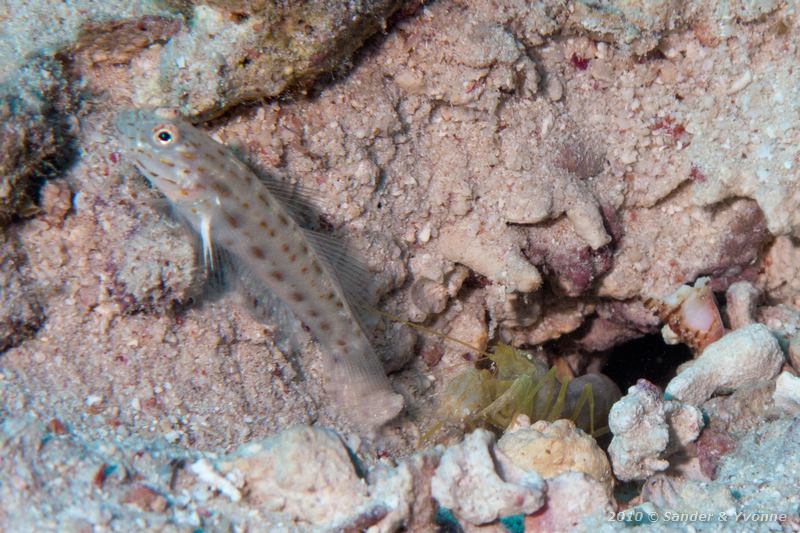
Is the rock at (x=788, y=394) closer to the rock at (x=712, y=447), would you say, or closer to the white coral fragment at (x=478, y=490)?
the rock at (x=712, y=447)

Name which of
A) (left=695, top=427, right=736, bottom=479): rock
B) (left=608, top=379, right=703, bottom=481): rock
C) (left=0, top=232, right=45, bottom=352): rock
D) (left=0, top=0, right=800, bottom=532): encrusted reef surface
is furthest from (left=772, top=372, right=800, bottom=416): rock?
(left=0, top=232, right=45, bottom=352): rock

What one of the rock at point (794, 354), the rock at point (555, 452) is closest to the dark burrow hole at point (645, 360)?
Result: the rock at point (794, 354)

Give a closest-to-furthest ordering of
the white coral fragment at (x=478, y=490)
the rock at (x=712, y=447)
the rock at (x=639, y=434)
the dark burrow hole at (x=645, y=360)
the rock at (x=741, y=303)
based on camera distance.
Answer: the white coral fragment at (x=478, y=490) < the rock at (x=639, y=434) < the rock at (x=712, y=447) < the rock at (x=741, y=303) < the dark burrow hole at (x=645, y=360)

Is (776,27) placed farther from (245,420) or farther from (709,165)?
(245,420)

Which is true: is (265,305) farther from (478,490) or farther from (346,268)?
(478,490)

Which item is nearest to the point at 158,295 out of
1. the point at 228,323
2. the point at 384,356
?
the point at 228,323

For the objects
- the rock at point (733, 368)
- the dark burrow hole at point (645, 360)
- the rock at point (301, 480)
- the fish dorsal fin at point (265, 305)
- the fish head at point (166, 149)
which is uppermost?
the fish head at point (166, 149)
